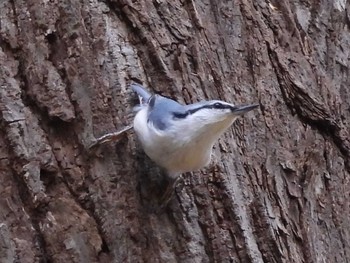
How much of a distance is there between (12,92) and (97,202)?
434 millimetres

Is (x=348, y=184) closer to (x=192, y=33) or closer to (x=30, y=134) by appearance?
(x=192, y=33)

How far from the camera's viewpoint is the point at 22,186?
2.54m

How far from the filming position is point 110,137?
257 centimetres

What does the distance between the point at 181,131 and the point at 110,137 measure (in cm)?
26

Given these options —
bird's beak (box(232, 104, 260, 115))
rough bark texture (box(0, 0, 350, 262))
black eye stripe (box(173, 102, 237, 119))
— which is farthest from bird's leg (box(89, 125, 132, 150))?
bird's beak (box(232, 104, 260, 115))

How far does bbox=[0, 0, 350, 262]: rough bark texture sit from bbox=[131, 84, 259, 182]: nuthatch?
128 mm

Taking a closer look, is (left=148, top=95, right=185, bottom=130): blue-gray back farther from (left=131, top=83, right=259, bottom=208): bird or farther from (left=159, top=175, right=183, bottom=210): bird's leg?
(left=159, top=175, right=183, bottom=210): bird's leg

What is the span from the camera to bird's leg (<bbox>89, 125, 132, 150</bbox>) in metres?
2.56

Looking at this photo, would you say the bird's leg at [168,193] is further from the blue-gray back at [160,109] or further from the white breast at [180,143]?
the blue-gray back at [160,109]

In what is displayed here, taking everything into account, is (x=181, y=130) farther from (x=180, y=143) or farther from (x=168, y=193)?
(x=168, y=193)

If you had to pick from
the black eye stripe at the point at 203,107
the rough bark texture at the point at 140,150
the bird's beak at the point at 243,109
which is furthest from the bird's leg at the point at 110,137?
the bird's beak at the point at 243,109

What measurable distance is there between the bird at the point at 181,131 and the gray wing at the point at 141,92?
39 millimetres

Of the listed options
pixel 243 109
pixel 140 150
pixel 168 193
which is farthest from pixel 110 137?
pixel 243 109

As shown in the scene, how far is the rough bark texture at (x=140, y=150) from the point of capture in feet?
8.32
